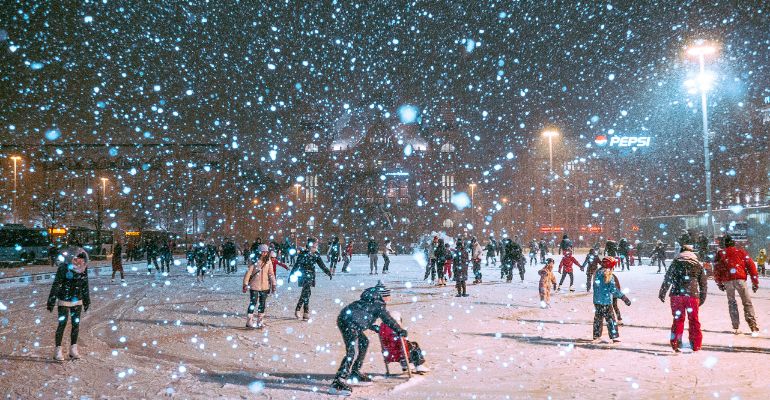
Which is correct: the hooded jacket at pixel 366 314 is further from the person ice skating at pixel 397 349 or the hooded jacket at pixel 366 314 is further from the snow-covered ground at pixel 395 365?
the snow-covered ground at pixel 395 365

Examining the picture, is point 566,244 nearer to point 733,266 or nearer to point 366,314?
point 733,266

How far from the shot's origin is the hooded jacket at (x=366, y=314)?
664 cm

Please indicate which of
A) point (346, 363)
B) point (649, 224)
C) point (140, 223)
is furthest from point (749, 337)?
point (140, 223)

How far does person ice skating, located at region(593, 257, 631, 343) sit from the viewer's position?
30.8 feet

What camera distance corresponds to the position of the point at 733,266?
34.3ft

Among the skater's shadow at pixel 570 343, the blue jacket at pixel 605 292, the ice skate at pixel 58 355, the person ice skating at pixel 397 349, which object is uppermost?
the blue jacket at pixel 605 292

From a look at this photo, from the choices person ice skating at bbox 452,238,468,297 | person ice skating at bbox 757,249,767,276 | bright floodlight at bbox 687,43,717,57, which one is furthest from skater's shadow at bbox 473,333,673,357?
bright floodlight at bbox 687,43,717,57

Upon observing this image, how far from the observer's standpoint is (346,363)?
661cm

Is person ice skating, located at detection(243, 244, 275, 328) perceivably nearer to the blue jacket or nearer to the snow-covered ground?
the snow-covered ground

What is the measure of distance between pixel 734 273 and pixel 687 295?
92.8 inches

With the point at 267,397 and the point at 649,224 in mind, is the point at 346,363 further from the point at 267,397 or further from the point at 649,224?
the point at 649,224

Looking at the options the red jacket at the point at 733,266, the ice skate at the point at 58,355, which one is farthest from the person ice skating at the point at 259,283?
the red jacket at the point at 733,266

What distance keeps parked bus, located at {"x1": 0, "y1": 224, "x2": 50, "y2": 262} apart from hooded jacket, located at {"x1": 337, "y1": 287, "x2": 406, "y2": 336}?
3961 cm

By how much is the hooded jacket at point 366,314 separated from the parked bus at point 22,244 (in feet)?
130
